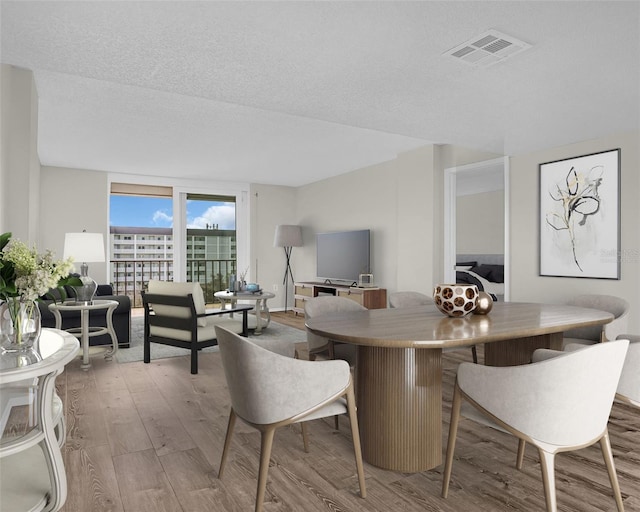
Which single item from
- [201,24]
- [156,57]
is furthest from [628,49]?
[156,57]

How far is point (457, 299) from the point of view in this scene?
8.48 ft

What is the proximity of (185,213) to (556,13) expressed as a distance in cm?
681

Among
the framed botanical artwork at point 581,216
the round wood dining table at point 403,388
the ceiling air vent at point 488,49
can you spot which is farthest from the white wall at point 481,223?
the round wood dining table at point 403,388

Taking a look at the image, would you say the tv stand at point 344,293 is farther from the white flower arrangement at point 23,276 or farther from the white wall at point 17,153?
the white flower arrangement at point 23,276

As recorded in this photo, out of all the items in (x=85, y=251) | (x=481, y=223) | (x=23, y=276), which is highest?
(x=481, y=223)

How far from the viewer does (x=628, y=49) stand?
8.45 feet

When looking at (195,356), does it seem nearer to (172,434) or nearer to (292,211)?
(172,434)

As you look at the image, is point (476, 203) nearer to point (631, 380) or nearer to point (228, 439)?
point (631, 380)

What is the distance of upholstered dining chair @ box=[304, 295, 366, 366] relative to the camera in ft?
9.27

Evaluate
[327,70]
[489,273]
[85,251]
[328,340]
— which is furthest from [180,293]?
[489,273]

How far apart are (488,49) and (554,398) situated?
194 centimetres

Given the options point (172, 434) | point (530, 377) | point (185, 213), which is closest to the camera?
point (530, 377)

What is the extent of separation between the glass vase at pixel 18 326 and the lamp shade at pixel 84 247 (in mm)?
3246

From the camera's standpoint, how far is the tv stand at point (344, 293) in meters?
6.39
